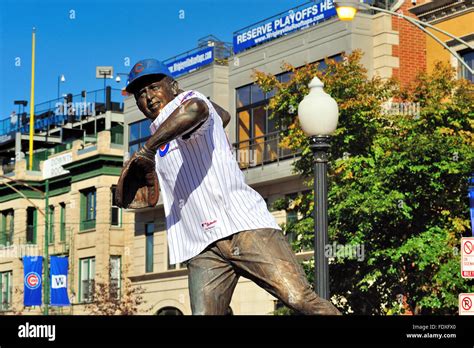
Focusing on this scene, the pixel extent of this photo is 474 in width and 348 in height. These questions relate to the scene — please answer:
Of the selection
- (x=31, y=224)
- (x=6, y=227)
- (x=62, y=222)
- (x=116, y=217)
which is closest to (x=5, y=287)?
(x=31, y=224)

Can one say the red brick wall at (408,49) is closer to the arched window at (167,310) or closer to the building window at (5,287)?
the arched window at (167,310)

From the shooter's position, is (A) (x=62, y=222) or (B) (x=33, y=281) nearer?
(B) (x=33, y=281)

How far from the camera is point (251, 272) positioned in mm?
6770

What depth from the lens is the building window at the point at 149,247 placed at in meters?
50.7

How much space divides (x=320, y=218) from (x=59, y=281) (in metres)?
36.6

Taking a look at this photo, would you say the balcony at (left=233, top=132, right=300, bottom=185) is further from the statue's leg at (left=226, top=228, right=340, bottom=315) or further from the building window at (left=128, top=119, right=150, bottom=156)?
the statue's leg at (left=226, top=228, right=340, bottom=315)

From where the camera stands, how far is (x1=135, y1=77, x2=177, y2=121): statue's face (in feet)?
23.4

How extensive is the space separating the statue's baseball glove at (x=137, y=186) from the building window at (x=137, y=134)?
4306 centimetres

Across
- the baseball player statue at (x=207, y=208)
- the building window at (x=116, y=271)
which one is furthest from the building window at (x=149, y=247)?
the baseball player statue at (x=207, y=208)

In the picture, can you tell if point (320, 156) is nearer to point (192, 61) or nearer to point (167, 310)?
point (192, 61)

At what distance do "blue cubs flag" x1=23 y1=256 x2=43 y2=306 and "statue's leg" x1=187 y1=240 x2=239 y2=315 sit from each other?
41142mm

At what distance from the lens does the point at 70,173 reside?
5862 centimetres

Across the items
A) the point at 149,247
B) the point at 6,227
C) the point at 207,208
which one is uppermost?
the point at 6,227

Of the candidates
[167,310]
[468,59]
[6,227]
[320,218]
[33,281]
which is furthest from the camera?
[6,227]
